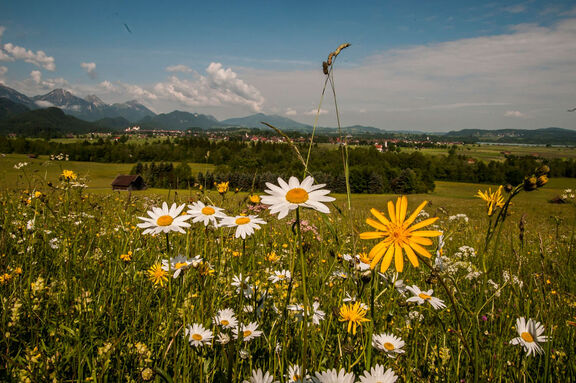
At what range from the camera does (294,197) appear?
1.10 m

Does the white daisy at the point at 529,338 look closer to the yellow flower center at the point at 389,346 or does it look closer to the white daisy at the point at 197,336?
the yellow flower center at the point at 389,346

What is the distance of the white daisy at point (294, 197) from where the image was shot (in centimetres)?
101

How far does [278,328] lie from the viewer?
66.9 inches

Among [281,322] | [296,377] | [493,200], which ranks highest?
[493,200]

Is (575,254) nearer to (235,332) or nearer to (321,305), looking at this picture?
(321,305)

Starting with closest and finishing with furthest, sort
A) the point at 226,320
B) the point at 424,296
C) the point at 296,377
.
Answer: the point at 296,377 < the point at 226,320 < the point at 424,296

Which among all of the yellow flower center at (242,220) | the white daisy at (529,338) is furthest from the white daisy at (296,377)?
the white daisy at (529,338)

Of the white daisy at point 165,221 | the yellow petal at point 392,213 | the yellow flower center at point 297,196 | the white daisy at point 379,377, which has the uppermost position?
the yellow flower center at point 297,196

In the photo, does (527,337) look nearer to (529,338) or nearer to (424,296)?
(529,338)

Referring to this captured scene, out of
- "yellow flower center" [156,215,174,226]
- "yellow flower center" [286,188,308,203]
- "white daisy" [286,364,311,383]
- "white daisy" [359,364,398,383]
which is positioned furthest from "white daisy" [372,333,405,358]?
"yellow flower center" [156,215,174,226]

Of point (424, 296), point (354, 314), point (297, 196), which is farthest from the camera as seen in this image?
point (424, 296)

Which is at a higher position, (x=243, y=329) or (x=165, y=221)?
(x=165, y=221)

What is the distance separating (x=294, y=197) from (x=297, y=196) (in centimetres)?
1

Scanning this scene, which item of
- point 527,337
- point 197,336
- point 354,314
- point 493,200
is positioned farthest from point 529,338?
point 197,336
